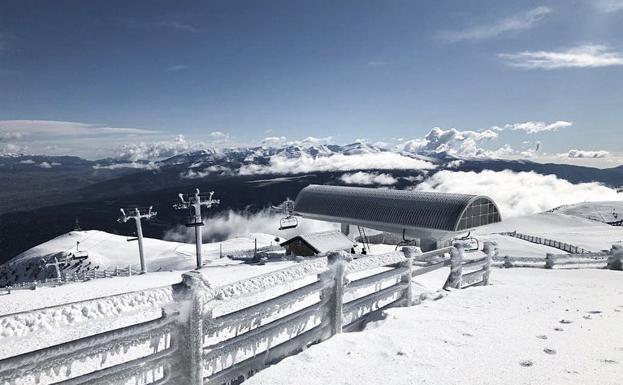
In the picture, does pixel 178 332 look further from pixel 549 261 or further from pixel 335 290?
pixel 549 261

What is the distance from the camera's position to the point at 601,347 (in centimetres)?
536

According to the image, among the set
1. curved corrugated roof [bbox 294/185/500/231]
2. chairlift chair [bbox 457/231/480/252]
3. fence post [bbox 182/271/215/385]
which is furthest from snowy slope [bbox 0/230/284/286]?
fence post [bbox 182/271/215/385]

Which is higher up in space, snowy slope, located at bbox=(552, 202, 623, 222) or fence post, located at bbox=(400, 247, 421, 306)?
fence post, located at bbox=(400, 247, 421, 306)

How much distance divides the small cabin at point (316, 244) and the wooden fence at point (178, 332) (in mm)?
29795

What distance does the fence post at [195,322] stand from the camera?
137 inches

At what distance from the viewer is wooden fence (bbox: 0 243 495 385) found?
2740 mm

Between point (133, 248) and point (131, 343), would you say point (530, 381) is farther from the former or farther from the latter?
point (133, 248)

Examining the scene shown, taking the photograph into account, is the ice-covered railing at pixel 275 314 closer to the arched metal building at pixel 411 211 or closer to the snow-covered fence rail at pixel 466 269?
the snow-covered fence rail at pixel 466 269

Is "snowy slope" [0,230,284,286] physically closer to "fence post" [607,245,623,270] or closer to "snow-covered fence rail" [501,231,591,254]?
"snow-covered fence rail" [501,231,591,254]

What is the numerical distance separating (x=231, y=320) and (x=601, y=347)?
527cm

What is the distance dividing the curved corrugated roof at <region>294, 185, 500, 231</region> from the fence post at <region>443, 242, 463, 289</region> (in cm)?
2341

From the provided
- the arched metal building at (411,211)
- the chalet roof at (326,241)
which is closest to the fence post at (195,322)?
the arched metal building at (411,211)

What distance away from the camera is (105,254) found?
73.6 metres

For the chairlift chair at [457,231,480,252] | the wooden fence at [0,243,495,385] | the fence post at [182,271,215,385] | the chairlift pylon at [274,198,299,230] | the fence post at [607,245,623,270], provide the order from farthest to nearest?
the chairlift pylon at [274,198,299,230] → the chairlift chair at [457,231,480,252] → the fence post at [607,245,623,270] → the fence post at [182,271,215,385] → the wooden fence at [0,243,495,385]
